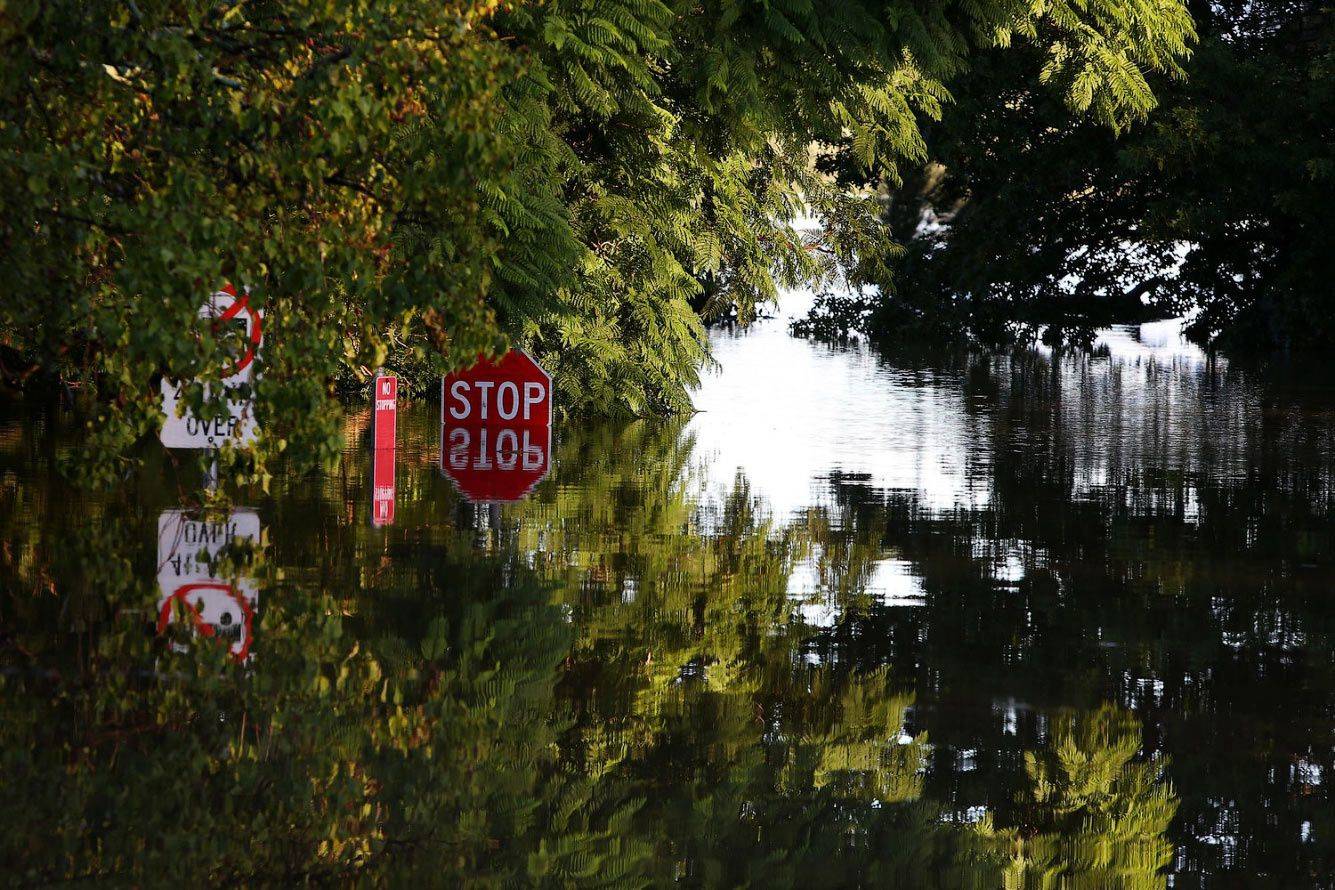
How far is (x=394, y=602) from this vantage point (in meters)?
9.21

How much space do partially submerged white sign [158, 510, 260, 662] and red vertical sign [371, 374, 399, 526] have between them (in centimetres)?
174

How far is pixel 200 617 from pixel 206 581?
3.08ft

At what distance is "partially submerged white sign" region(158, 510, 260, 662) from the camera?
8.33m

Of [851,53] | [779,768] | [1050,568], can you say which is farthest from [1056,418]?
[779,768]

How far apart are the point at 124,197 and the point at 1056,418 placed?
1738 centimetres

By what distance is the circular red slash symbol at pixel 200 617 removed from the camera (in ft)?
26.5

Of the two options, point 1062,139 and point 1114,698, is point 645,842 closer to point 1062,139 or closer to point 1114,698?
point 1114,698

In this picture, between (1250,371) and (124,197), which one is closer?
(124,197)

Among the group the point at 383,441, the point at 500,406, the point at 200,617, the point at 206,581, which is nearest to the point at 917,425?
the point at 500,406

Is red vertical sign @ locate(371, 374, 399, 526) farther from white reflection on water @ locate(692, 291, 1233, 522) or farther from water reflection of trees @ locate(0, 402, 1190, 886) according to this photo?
water reflection of trees @ locate(0, 402, 1190, 886)

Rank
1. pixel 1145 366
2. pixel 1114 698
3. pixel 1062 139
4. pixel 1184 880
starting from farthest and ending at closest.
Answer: pixel 1062 139
pixel 1145 366
pixel 1114 698
pixel 1184 880

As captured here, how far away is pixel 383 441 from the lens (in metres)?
15.7

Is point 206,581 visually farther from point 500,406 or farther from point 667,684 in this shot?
point 500,406

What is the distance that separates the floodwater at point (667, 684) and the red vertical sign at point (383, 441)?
0.23 m
